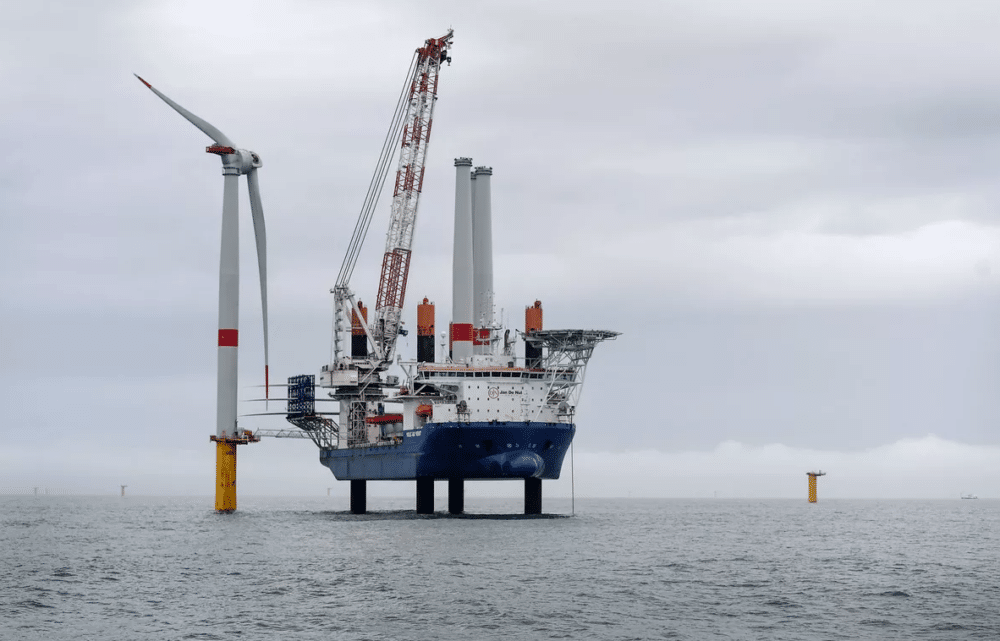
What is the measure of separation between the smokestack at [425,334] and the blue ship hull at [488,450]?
8050 mm

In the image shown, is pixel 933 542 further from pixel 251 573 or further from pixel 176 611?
pixel 176 611

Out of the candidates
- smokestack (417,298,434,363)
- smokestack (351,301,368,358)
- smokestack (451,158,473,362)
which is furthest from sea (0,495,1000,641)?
smokestack (351,301,368,358)

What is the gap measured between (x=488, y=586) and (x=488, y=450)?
3922 cm

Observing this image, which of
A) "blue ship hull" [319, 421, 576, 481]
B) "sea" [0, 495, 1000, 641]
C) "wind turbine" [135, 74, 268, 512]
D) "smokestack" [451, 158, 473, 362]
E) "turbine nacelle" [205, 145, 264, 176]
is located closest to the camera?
"sea" [0, 495, 1000, 641]

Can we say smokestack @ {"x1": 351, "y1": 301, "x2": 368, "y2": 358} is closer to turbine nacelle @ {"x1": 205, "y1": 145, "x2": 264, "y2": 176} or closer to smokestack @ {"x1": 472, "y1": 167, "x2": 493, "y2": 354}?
smokestack @ {"x1": 472, "y1": 167, "x2": 493, "y2": 354}

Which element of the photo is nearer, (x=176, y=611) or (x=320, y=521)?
(x=176, y=611)

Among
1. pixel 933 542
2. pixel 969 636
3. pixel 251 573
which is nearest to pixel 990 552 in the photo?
pixel 933 542

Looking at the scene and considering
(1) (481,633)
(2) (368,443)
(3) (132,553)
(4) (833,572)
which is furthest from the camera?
(2) (368,443)

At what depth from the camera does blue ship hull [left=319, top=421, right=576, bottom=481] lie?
9044cm

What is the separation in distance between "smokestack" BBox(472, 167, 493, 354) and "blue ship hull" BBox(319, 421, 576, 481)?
1310cm

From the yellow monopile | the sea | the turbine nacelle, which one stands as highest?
the turbine nacelle

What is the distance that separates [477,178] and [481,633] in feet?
234

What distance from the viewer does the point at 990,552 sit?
76750 mm

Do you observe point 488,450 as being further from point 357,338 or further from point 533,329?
point 357,338
